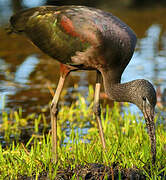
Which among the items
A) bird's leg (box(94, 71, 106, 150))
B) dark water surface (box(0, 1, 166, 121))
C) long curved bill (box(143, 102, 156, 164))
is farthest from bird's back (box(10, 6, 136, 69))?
dark water surface (box(0, 1, 166, 121))

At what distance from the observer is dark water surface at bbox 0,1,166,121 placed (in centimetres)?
880

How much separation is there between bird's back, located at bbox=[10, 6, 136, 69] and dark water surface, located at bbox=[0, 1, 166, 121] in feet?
6.66

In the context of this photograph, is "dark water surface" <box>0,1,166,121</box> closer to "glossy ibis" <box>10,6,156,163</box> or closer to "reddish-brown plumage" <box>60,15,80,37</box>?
"glossy ibis" <box>10,6,156,163</box>

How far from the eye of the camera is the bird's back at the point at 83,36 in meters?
5.36

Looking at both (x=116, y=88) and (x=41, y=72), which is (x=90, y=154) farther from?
(x=41, y=72)

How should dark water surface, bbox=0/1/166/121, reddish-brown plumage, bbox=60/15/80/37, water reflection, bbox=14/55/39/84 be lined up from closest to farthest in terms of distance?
reddish-brown plumage, bbox=60/15/80/37, dark water surface, bbox=0/1/166/121, water reflection, bbox=14/55/39/84

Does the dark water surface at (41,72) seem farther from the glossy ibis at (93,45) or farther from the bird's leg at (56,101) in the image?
the glossy ibis at (93,45)

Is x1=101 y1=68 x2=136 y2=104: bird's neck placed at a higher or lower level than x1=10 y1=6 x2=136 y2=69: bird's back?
lower

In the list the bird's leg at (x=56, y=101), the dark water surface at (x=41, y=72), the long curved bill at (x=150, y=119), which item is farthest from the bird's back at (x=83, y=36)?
the dark water surface at (x=41, y=72)

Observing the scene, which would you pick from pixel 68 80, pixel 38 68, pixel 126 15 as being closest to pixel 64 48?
pixel 68 80

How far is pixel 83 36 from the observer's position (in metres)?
5.47

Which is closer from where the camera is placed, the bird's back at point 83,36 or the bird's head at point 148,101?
the bird's head at point 148,101

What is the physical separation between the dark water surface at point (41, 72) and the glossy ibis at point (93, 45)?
206cm

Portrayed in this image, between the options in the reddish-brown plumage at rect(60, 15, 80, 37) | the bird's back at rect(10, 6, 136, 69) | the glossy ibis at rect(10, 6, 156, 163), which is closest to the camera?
the glossy ibis at rect(10, 6, 156, 163)
